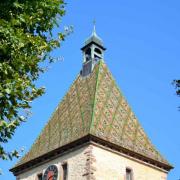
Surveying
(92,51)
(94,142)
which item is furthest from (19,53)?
(92,51)

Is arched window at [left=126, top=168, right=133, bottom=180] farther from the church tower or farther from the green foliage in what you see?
the green foliage

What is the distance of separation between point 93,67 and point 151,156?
736 centimetres

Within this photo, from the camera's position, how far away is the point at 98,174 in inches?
938

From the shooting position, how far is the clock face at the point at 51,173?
83.7ft

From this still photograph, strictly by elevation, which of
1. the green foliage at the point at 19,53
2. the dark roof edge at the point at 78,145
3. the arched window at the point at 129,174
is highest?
the dark roof edge at the point at 78,145

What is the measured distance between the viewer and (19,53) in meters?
9.91

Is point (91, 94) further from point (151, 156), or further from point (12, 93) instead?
point (12, 93)

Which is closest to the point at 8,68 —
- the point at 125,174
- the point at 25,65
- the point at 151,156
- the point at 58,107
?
the point at 25,65

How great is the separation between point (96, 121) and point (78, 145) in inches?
67.6

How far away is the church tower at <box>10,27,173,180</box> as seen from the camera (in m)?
24.6

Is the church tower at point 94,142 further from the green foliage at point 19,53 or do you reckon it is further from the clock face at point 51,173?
the green foliage at point 19,53

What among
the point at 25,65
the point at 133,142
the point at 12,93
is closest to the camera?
the point at 12,93

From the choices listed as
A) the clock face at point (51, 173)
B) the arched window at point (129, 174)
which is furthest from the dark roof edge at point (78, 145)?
the arched window at point (129, 174)

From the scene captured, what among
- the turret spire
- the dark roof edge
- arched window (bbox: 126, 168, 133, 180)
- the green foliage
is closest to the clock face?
the dark roof edge
